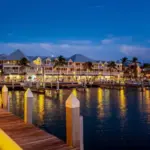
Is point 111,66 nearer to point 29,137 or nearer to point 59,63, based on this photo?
point 59,63

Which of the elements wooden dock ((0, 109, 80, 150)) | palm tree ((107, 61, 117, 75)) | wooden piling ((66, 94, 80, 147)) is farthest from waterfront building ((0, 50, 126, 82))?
wooden piling ((66, 94, 80, 147))

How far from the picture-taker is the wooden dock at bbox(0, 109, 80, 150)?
541 centimetres

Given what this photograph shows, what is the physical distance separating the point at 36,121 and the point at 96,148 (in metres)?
9.08

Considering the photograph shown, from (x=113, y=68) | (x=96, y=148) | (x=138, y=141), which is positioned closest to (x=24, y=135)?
(x=96, y=148)

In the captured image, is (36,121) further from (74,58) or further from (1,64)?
(74,58)

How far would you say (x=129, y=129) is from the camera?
19.2 m

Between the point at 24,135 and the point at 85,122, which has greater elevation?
the point at 24,135

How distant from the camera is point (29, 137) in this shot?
20.0 ft

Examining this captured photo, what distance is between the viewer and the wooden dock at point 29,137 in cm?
541

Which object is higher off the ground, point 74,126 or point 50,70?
point 50,70

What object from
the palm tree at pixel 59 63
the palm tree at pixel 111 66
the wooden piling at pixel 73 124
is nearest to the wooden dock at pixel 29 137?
the wooden piling at pixel 73 124

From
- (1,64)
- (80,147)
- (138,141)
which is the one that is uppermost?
(1,64)

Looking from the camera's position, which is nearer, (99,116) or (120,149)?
(120,149)

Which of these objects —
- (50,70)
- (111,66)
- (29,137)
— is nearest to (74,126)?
(29,137)
